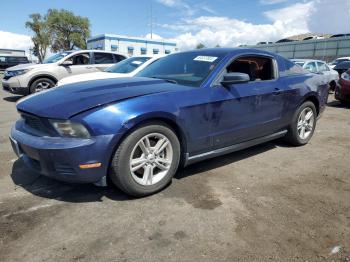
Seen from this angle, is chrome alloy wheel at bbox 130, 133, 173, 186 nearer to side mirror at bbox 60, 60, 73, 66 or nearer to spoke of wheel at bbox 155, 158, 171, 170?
spoke of wheel at bbox 155, 158, 171, 170

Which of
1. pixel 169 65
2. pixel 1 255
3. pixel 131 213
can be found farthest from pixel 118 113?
pixel 169 65

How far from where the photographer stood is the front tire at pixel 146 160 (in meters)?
2.96

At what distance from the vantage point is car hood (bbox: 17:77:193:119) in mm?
2918

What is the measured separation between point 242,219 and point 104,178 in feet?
4.19

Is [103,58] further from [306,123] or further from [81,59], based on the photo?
[306,123]

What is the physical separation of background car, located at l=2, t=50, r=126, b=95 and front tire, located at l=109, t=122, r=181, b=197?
7.49 metres

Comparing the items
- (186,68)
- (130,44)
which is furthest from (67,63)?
(130,44)

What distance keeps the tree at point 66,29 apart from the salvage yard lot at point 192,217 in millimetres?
58005

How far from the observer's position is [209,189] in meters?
3.44

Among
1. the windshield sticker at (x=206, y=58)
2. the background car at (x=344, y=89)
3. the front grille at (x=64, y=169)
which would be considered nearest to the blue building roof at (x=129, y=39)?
the background car at (x=344, y=89)

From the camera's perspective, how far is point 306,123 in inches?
205

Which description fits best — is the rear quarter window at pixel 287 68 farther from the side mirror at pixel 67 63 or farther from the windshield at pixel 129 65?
the side mirror at pixel 67 63

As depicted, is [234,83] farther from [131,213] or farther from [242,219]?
[131,213]

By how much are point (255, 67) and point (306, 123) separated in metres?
1.42
